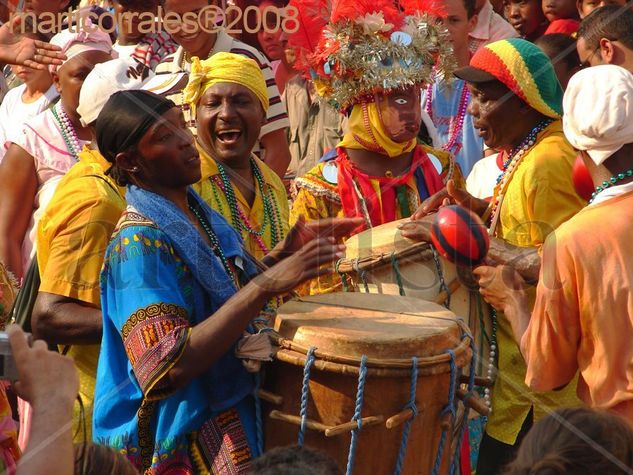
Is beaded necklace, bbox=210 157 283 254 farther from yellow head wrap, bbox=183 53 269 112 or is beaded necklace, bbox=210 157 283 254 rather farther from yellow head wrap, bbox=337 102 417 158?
yellow head wrap, bbox=337 102 417 158

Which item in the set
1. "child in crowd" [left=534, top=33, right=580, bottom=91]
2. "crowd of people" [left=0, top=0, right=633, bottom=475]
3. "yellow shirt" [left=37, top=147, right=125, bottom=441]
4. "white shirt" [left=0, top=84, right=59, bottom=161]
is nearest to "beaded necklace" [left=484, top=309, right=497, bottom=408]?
"crowd of people" [left=0, top=0, right=633, bottom=475]

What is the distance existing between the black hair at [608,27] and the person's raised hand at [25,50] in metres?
3.07

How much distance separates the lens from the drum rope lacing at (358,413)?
4207mm

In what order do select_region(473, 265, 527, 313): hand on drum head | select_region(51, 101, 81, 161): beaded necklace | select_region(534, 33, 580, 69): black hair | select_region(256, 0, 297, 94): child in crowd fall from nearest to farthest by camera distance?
1. select_region(473, 265, 527, 313): hand on drum head
2. select_region(51, 101, 81, 161): beaded necklace
3. select_region(534, 33, 580, 69): black hair
4. select_region(256, 0, 297, 94): child in crowd

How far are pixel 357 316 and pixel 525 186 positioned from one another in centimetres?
140

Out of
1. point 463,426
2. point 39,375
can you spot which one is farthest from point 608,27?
point 39,375

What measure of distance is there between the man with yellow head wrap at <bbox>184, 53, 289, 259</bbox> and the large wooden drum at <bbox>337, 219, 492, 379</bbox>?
613 mm

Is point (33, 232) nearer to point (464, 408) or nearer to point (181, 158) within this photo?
point (181, 158)

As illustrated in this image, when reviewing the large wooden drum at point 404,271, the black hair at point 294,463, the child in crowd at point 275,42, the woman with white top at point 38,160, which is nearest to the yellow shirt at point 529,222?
the large wooden drum at point 404,271

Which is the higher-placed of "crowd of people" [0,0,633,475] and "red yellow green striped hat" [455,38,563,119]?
"red yellow green striped hat" [455,38,563,119]

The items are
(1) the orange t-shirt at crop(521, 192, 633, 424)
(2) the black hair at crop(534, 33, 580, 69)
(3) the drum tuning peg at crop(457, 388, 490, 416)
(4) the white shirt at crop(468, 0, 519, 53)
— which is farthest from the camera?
(4) the white shirt at crop(468, 0, 519, 53)

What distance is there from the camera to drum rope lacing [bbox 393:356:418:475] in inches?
168

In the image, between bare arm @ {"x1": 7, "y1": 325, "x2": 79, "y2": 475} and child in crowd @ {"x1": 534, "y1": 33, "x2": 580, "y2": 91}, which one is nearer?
bare arm @ {"x1": 7, "y1": 325, "x2": 79, "y2": 475}

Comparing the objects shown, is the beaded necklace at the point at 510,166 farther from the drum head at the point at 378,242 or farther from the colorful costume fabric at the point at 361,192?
the colorful costume fabric at the point at 361,192
